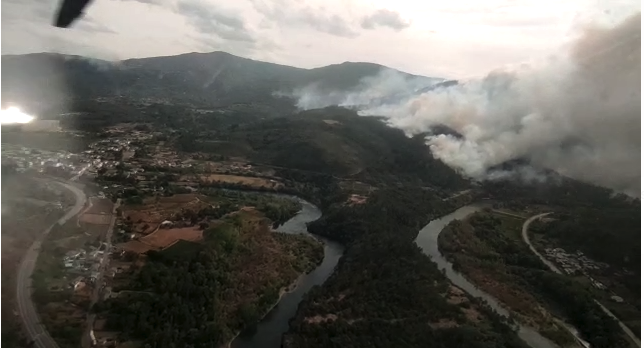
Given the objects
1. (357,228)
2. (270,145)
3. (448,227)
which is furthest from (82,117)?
(448,227)

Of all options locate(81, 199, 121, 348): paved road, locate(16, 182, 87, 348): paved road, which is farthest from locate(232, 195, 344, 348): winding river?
locate(16, 182, 87, 348): paved road

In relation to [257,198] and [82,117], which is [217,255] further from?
[82,117]

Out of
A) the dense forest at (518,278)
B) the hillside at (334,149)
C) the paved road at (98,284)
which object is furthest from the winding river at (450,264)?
the paved road at (98,284)

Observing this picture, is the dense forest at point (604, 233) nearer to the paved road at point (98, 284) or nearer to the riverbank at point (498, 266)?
the riverbank at point (498, 266)

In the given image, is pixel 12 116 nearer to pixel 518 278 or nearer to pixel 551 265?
pixel 518 278

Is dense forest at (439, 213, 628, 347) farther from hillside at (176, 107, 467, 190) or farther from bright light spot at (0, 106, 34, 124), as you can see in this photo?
bright light spot at (0, 106, 34, 124)

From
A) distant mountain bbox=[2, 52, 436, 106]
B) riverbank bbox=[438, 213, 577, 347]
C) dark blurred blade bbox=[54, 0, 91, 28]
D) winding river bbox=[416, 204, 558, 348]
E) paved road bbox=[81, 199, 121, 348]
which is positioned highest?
dark blurred blade bbox=[54, 0, 91, 28]
